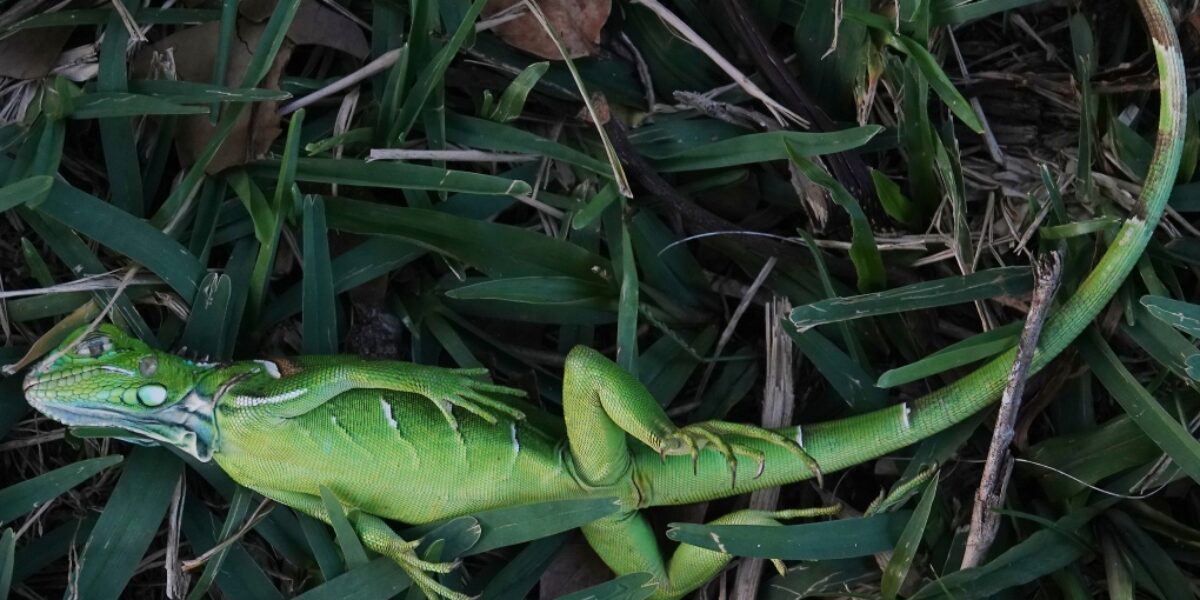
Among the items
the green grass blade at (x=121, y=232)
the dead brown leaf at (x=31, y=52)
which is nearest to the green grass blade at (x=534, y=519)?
the green grass blade at (x=121, y=232)

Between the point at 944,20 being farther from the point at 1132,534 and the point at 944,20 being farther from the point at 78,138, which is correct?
the point at 78,138

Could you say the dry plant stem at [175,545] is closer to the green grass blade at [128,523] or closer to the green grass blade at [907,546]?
Result: the green grass blade at [128,523]

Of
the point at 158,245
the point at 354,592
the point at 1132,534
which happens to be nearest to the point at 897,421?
the point at 1132,534

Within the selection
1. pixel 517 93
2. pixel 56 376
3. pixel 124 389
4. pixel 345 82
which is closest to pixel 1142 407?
pixel 517 93

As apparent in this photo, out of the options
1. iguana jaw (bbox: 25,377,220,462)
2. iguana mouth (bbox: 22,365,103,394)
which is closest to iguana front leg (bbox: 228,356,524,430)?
iguana jaw (bbox: 25,377,220,462)

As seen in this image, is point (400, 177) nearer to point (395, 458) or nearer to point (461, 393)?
point (461, 393)

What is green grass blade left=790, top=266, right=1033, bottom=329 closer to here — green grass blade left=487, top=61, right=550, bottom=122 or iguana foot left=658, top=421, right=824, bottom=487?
iguana foot left=658, top=421, right=824, bottom=487
